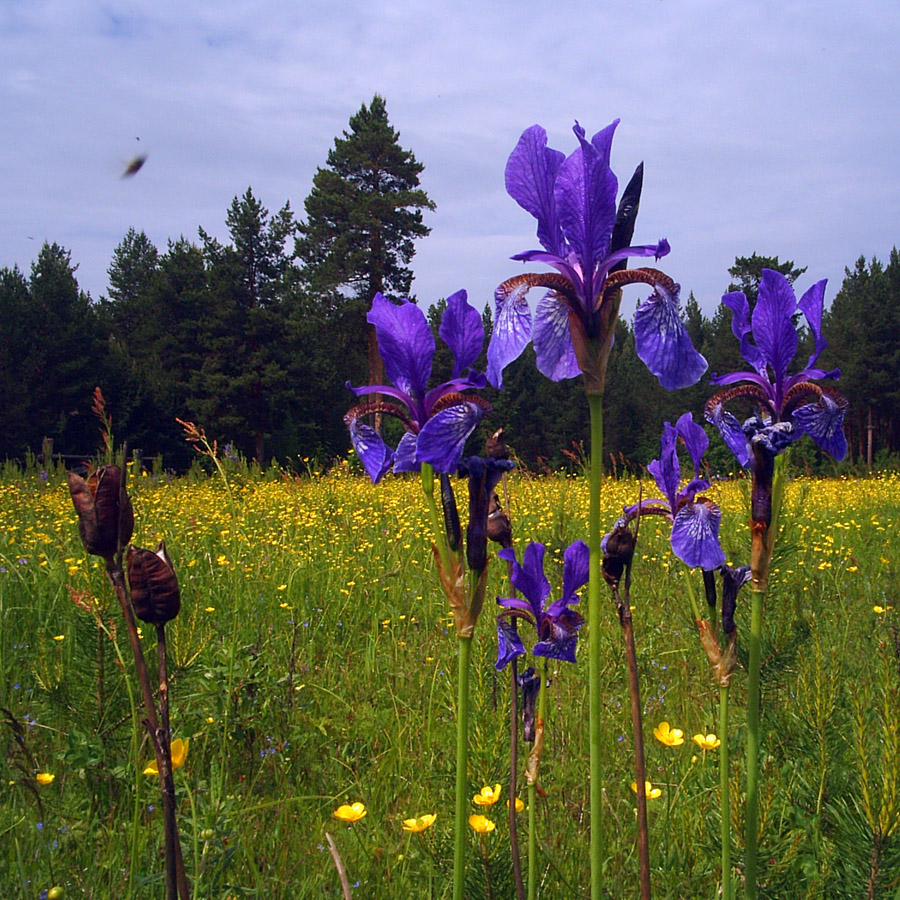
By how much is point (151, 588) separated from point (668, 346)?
642mm

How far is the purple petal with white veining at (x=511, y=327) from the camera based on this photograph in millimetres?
817

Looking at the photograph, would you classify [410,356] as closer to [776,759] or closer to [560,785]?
[776,759]

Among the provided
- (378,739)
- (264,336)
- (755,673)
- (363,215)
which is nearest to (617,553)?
(755,673)

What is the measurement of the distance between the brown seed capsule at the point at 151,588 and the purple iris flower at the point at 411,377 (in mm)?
286

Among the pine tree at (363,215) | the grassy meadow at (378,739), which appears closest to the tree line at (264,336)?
the pine tree at (363,215)

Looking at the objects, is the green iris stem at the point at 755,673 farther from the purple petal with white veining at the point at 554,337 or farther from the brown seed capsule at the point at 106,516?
the brown seed capsule at the point at 106,516

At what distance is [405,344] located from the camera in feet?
3.25

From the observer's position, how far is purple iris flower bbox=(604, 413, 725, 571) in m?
0.98

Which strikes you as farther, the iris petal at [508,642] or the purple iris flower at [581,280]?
the iris petal at [508,642]

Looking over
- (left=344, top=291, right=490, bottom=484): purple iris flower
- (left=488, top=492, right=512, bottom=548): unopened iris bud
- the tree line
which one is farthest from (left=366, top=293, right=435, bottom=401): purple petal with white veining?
the tree line

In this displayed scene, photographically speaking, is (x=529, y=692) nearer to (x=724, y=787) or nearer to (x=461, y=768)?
(x=724, y=787)

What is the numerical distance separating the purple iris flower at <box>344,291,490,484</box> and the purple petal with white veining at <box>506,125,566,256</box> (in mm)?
149

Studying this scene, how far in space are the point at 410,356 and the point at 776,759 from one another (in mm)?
1290

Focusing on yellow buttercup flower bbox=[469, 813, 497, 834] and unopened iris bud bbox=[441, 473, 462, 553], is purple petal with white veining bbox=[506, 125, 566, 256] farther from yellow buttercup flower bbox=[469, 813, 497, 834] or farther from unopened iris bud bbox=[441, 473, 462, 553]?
yellow buttercup flower bbox=[469, 813, 497, 834]
